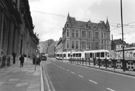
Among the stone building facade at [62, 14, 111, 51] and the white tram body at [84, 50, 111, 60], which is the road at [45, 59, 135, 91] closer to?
the white tram body at [84, 50, 111, 60]

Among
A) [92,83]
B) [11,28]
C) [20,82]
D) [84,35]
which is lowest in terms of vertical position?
[92,83]

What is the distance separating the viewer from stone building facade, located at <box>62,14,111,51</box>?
71688 mm

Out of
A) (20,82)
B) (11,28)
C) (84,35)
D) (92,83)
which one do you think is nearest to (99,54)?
(11,28)

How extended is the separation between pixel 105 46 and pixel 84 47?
12.6 meters

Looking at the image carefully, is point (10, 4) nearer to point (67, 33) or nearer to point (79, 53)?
point (79, 53)

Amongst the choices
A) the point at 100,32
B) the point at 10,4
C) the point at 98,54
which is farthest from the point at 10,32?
the point at 100,32

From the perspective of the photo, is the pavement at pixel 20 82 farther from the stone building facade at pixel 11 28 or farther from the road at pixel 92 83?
the stone building facade at pixel 11 28

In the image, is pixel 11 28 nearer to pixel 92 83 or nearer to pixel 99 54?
pixel 92 83

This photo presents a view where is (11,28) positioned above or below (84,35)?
below

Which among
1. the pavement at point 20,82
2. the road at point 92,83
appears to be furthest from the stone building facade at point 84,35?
the pavement at point 20,82

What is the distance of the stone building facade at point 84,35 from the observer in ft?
235

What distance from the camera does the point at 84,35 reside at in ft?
247

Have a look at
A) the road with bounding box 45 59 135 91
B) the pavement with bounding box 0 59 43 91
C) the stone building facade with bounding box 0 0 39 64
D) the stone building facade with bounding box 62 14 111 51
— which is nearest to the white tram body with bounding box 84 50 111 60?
the stone building facade with bounding box 0 0 39 64

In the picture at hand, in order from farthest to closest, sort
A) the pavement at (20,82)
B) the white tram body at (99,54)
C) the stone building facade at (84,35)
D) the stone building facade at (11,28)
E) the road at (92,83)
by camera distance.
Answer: the stone building facade at (84,35) → the white tram body at (99,54) → the stone building facade at (11,28) → the road at (92,83) → the pavement at (20,82)
